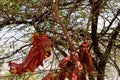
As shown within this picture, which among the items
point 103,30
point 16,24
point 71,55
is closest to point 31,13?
point 16,24

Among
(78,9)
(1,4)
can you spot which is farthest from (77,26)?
(1,4)

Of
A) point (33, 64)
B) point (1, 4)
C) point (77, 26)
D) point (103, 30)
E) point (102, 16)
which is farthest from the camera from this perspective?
point (103, 30)

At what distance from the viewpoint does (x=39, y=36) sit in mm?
1293

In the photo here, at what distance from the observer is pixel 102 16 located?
2.56m

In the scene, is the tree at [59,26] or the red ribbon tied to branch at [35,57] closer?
the red ribbon tied to branch at [35,57]

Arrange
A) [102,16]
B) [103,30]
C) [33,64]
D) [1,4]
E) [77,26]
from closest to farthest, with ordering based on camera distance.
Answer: [33,64]
[1,4]
[77,26]
[102,16]
[103,30]

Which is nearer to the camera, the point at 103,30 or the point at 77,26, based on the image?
the point at 77,26

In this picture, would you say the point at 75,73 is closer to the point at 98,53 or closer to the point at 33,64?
the point at 33,64

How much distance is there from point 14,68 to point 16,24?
4.47ft

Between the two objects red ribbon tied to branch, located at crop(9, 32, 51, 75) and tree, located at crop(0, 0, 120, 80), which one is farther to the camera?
tree, located at crop(0, 0, 120, 80)

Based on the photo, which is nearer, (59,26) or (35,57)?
(35,57)

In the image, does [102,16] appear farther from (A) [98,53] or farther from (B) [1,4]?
(B) [1,4]

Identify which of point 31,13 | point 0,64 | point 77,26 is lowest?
point 0,64

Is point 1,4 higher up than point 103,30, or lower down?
higher up
